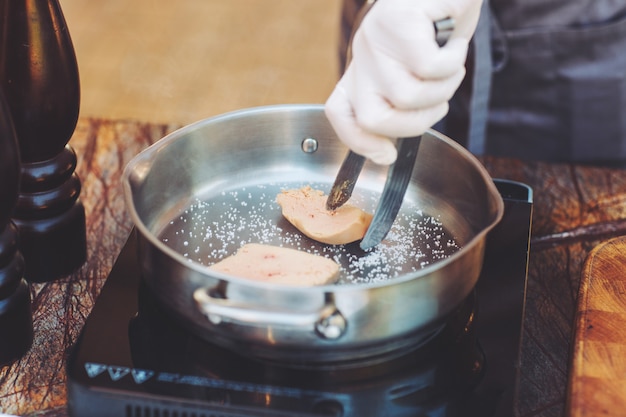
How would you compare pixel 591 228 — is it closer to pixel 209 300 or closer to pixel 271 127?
pixel 271 127

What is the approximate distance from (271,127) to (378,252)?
20cm

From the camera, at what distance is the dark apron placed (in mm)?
1140

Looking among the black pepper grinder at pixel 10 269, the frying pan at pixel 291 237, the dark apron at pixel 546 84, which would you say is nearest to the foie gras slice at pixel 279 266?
the frying pan at pixel 291 237

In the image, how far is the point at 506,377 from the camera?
0.60 m

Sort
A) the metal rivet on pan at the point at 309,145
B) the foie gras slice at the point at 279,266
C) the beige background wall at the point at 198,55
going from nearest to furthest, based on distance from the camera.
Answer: the foie gras slice at the point at 279,266
the metal rivet on pan at the point at 309,145
the beige background wall at the point at 198,55

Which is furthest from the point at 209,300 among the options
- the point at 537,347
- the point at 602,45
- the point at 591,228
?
the point at 602,45

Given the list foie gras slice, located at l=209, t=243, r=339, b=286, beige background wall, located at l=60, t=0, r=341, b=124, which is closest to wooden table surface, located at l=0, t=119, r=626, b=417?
foie gras slice, located at l=209, t=243, r=339, b=286

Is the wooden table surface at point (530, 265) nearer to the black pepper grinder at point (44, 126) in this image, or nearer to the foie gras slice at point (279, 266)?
the black pepper grinder at point (44, 126)

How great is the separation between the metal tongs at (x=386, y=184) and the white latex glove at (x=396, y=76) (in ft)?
0.08

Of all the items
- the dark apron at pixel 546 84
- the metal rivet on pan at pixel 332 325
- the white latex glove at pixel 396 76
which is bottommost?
the dark apron at pixel 546 84

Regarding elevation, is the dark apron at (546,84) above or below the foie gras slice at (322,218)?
below

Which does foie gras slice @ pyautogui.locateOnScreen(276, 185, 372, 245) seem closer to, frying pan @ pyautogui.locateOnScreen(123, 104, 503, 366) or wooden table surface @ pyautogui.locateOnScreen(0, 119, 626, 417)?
frying pan @ pyautogui.locateOnScreen(123, 104, 503, 366)

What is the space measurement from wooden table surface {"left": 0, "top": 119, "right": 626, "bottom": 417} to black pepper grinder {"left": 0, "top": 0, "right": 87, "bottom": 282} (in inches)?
1.4

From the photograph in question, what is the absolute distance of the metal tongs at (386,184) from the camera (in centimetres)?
68
